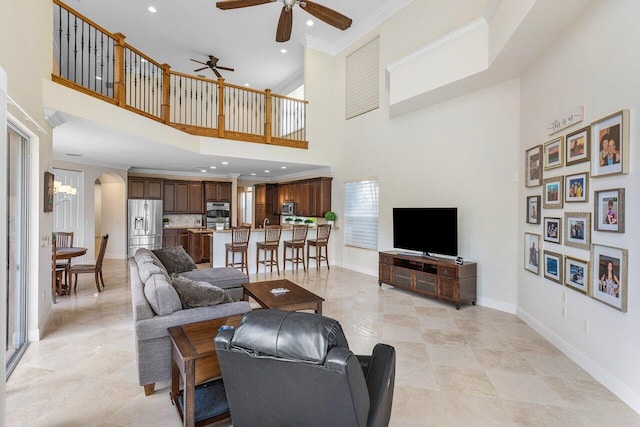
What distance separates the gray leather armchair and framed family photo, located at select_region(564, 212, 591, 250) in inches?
102

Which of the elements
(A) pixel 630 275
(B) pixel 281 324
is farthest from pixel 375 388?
(A) pixel 630 275

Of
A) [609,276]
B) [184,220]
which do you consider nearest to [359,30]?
[609,276]

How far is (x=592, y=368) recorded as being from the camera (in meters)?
2.75

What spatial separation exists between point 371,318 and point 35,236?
4.03 metres

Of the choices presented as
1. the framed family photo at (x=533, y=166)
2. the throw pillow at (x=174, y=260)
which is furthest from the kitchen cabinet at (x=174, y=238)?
the framed family photo at (x=533, y=166)

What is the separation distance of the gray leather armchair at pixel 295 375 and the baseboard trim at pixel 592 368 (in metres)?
2.17

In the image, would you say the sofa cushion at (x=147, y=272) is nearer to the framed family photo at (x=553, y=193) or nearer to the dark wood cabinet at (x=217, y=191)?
the framed family photo at (x=553, y=193)

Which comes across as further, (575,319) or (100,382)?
(575,319)

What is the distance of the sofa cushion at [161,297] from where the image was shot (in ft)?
7.88

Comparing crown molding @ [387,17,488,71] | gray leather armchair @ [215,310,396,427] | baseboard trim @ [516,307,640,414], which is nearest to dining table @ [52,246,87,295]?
gray leather armchair @ [215,310,396,427]

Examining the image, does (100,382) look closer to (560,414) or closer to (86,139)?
(560,414)

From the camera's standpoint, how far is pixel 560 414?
223cm

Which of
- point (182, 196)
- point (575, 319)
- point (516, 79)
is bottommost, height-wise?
point (575, 319)

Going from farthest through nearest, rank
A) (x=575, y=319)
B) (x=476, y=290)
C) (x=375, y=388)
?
(x=476, y=290) → (x=575, y=319) → (x=375, y=388)
